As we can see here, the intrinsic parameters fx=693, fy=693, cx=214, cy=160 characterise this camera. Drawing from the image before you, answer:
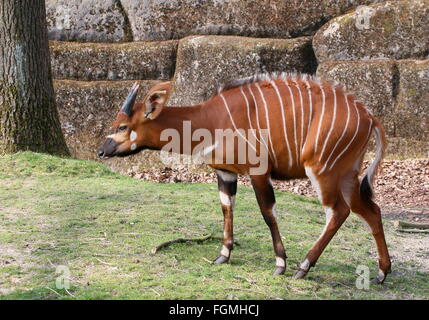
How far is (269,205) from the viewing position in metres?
5.08

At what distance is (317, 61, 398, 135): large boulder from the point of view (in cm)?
1080

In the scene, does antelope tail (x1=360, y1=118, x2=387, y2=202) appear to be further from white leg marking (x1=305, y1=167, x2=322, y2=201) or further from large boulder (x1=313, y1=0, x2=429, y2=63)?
large boulder (x1=313, y1=0, x2=429, y2=63)

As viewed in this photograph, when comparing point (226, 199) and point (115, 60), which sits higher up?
point (115, 60)

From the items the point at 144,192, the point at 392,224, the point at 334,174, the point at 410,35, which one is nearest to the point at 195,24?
the point at 410,35

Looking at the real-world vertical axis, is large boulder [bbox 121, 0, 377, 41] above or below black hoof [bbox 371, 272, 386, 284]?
above

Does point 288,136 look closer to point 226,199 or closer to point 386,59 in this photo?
point 226,199

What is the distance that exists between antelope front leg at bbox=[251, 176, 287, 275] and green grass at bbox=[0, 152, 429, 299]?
0.11m

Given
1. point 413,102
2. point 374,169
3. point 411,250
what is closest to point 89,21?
point 413,102

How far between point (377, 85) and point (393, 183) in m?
1.68

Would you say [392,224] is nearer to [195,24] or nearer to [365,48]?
[365,48]

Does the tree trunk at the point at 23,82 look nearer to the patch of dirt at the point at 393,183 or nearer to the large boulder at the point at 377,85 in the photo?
the patch of dirt at the point at 393,183

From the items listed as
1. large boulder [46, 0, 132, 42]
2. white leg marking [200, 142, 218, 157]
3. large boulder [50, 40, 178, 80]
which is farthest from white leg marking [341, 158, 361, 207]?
large boulder [46, 0, 132, 42]

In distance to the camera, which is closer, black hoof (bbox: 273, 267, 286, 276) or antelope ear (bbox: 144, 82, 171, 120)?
black hoof (bbox: 273, 267, 286, 276)

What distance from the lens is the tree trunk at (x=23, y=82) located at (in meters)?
8.61
